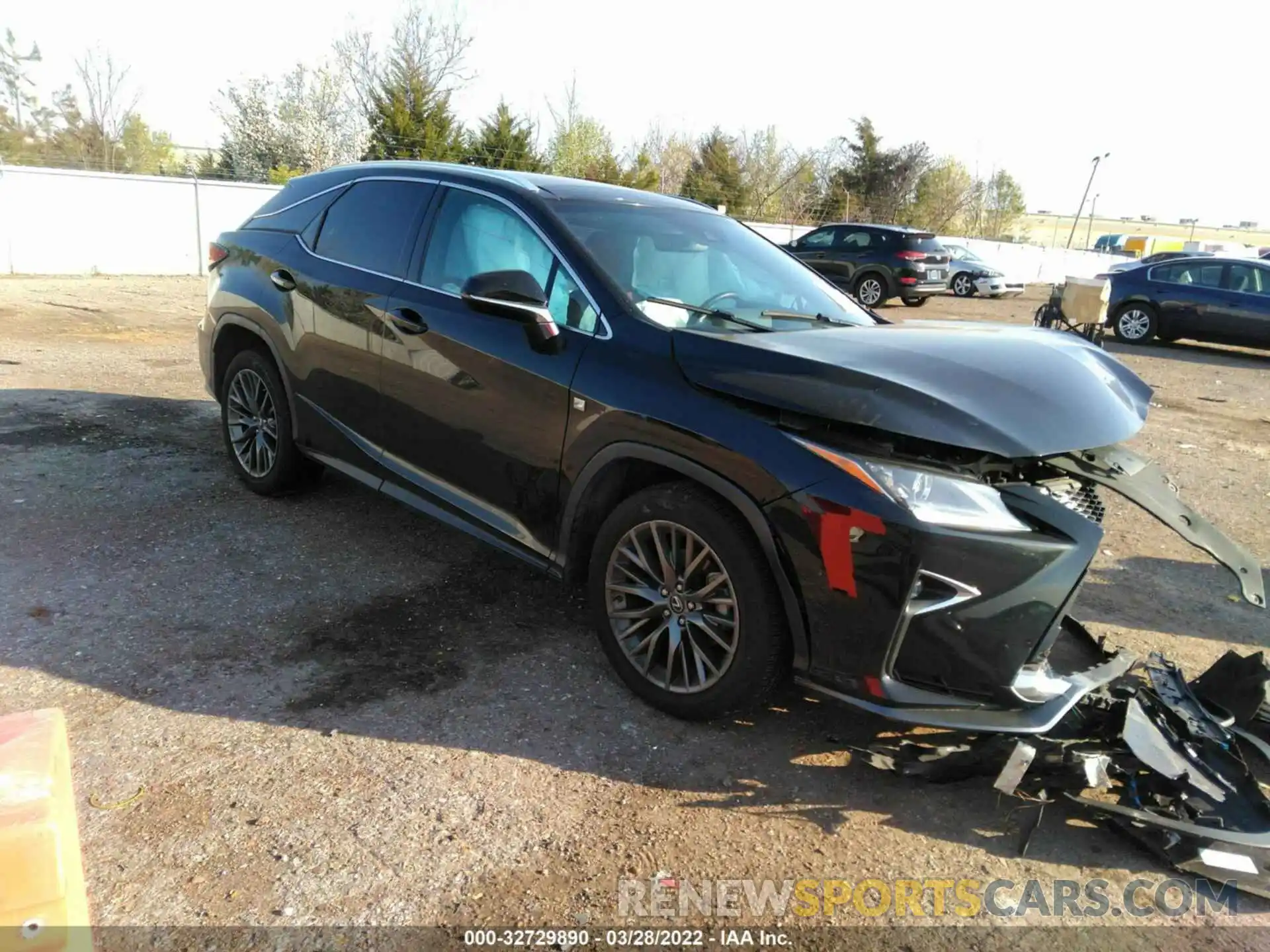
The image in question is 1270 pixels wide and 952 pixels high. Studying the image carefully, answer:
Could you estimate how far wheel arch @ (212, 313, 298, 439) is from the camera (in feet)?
15.6

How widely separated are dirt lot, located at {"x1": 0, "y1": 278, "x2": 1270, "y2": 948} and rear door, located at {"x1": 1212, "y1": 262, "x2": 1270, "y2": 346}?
12.2 metres

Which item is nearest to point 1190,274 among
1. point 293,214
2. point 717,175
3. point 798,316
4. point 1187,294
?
point 1187,294

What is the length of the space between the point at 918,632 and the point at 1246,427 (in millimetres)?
8840

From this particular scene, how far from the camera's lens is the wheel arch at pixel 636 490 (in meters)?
2.82

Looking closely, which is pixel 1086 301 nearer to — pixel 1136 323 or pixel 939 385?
pixel 1136 323

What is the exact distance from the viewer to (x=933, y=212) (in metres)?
47.0

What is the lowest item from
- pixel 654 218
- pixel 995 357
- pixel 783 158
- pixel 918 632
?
pixel 918 632

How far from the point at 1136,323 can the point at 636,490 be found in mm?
15980

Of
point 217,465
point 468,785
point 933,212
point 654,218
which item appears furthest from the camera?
point 933,212

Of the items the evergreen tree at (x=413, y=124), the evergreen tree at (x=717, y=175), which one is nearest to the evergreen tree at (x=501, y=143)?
the evergreen tree at (x=413, y=124)

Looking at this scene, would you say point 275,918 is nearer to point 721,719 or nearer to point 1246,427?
point 721,719

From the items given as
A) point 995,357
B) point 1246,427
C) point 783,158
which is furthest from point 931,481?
point 783,158

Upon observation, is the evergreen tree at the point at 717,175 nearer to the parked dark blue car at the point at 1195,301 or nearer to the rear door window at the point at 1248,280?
the parked dark blue car at the point at 1195,301

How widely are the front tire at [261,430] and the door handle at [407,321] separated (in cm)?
110
